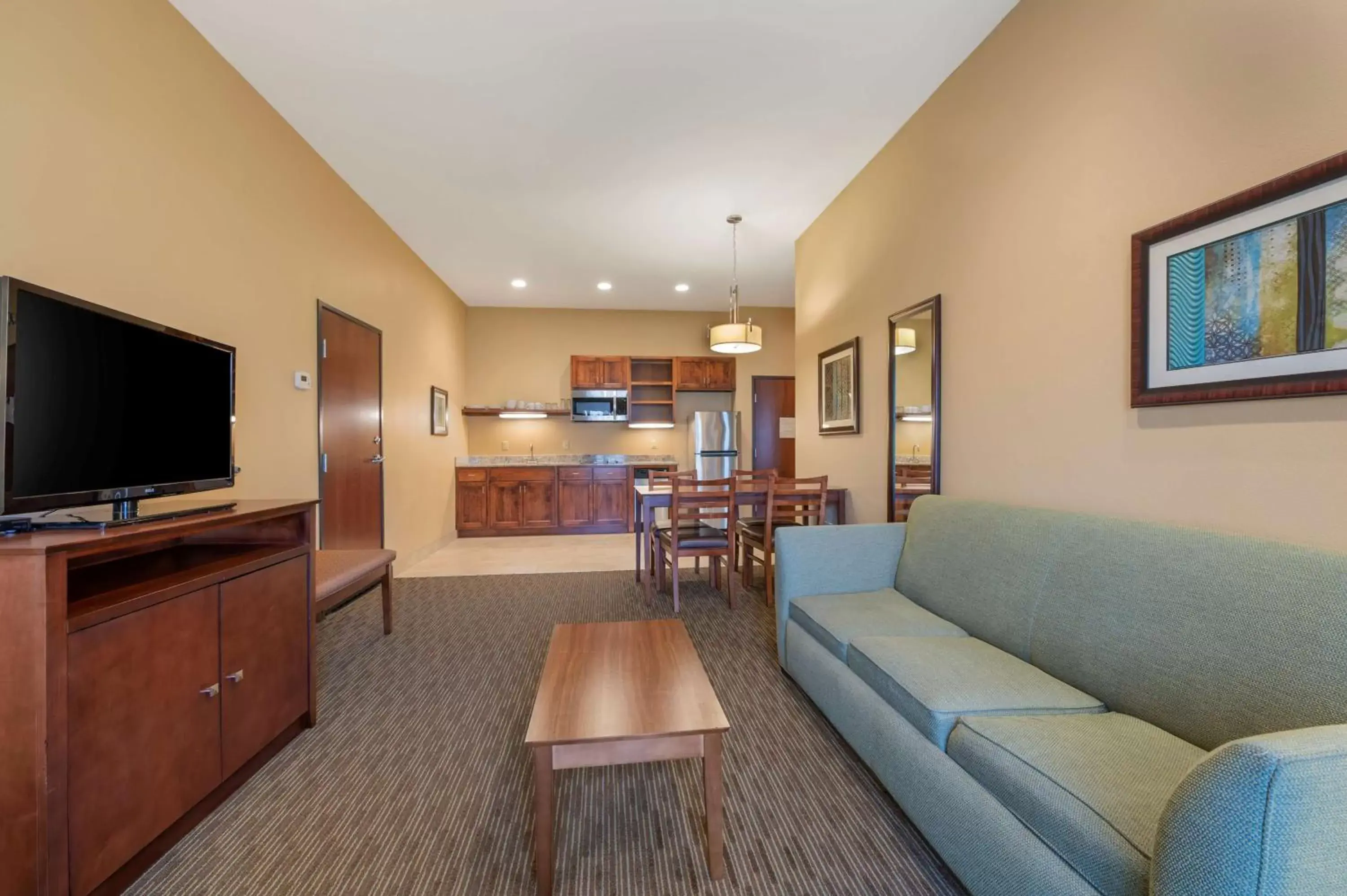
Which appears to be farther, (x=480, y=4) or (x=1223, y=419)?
(x=480, y=4)

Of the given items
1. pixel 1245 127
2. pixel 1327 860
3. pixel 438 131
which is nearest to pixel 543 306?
pixel 438 131

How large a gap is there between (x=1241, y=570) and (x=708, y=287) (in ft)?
17.6

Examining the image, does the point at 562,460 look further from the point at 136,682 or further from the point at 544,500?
the point at 136,682

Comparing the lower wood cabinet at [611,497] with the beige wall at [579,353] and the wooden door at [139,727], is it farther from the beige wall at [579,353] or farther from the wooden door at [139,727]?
the wooden door at [139,727]

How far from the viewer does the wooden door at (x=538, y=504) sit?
6.32 metres

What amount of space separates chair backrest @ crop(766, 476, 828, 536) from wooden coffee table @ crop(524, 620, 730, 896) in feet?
6.02

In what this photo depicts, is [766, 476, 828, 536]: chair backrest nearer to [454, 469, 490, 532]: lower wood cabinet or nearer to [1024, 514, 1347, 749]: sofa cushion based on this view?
[1024, 514, 1347, 749]: sofa cushion

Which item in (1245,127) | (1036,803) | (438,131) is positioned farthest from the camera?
(438,131)

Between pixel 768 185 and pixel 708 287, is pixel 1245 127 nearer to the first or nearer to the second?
pixel 768 185

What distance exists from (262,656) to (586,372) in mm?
5348

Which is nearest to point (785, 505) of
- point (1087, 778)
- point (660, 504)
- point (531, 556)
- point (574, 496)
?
point (660, 504)

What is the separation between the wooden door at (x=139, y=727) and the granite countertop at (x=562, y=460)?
4.77 metres

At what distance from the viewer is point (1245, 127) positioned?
138cm

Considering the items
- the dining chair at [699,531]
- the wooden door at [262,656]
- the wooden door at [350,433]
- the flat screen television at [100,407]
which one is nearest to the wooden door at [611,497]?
the wooden door at [350,433]
